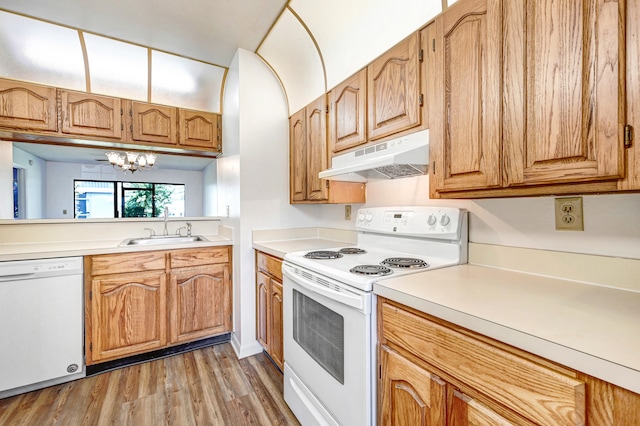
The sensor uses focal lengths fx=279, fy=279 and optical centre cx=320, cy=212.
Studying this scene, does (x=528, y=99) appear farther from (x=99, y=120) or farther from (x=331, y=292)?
(x=99, y=120)

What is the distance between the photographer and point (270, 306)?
2.04m

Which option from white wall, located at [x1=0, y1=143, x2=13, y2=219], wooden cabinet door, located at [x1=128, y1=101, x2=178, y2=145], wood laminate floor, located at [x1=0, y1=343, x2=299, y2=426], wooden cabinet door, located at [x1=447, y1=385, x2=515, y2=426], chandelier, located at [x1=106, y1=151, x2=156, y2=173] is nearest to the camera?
wooden cabinet door, located at [x1=447, y1=385, x2=515, y2=426]

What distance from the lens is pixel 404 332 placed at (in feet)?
3.22

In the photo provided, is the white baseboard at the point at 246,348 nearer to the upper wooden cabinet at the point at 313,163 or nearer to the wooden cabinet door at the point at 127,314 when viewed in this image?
the wooden cabinet door at the point at 127,314

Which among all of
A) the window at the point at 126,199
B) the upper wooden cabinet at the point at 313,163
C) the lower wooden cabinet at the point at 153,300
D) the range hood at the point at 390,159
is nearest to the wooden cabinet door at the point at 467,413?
the range hood at the point at 390,159

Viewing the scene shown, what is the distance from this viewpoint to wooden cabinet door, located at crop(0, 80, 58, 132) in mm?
2029

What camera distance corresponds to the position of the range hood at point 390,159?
1292mm

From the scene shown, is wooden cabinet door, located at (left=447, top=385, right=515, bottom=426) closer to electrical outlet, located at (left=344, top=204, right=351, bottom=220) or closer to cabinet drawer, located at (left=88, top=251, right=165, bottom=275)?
electrical outlet, located at (left=344, top=204, right=351, bottom=220)

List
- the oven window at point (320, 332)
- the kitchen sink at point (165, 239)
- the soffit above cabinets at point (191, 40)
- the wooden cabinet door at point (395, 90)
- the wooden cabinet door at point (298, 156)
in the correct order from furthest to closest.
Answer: the kitchen sink at point (165, 239) → the wooden cabinet door at point (298, 156) → the soffit above cabinets at point (191, 40) → the wooden cabinet door at point (395, 90) → the oven window at point (320, 332)

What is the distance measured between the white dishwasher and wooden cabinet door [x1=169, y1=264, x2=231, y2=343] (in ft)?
1.95

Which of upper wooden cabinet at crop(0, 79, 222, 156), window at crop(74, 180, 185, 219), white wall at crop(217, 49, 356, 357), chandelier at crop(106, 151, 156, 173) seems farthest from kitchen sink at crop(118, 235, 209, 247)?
upper wooden cabinet at crop(0, 79, 222, 156)

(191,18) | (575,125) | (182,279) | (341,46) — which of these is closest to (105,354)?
(182,279)

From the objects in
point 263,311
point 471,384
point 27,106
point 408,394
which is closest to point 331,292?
point 408,394

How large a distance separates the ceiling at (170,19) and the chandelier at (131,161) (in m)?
0.99
